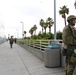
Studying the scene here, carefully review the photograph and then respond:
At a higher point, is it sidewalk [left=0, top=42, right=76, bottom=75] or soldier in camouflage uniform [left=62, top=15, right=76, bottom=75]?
soldier in camouflage uniform [left=62, top=15, right=76, bottom=75]

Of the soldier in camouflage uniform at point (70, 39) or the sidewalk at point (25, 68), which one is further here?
the sidewalk at point (25, 68)

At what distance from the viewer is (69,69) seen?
554 cm

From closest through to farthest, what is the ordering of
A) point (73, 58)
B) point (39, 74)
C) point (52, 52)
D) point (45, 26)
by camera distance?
point (73, 58)
point (39, 74)
point (52, 52)
point (45, 26)

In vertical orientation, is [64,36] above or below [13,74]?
above

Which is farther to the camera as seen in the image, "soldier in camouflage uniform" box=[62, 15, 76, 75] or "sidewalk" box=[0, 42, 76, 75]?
"sidewalk" box=[0, 42, 76, 75]

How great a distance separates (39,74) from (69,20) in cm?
344

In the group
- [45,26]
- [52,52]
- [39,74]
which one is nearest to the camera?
[39,74]

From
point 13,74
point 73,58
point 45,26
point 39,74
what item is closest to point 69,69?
point 73,58

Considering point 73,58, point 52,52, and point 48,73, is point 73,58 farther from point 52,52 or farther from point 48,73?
point 52,52

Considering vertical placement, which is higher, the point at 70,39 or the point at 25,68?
the point at 70,39

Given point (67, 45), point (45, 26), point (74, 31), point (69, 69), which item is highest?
point (45, 26)

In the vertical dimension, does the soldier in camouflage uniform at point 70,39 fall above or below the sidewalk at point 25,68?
above

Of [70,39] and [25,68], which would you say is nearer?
[70,39]

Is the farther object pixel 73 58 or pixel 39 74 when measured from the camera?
pixel 39 74
